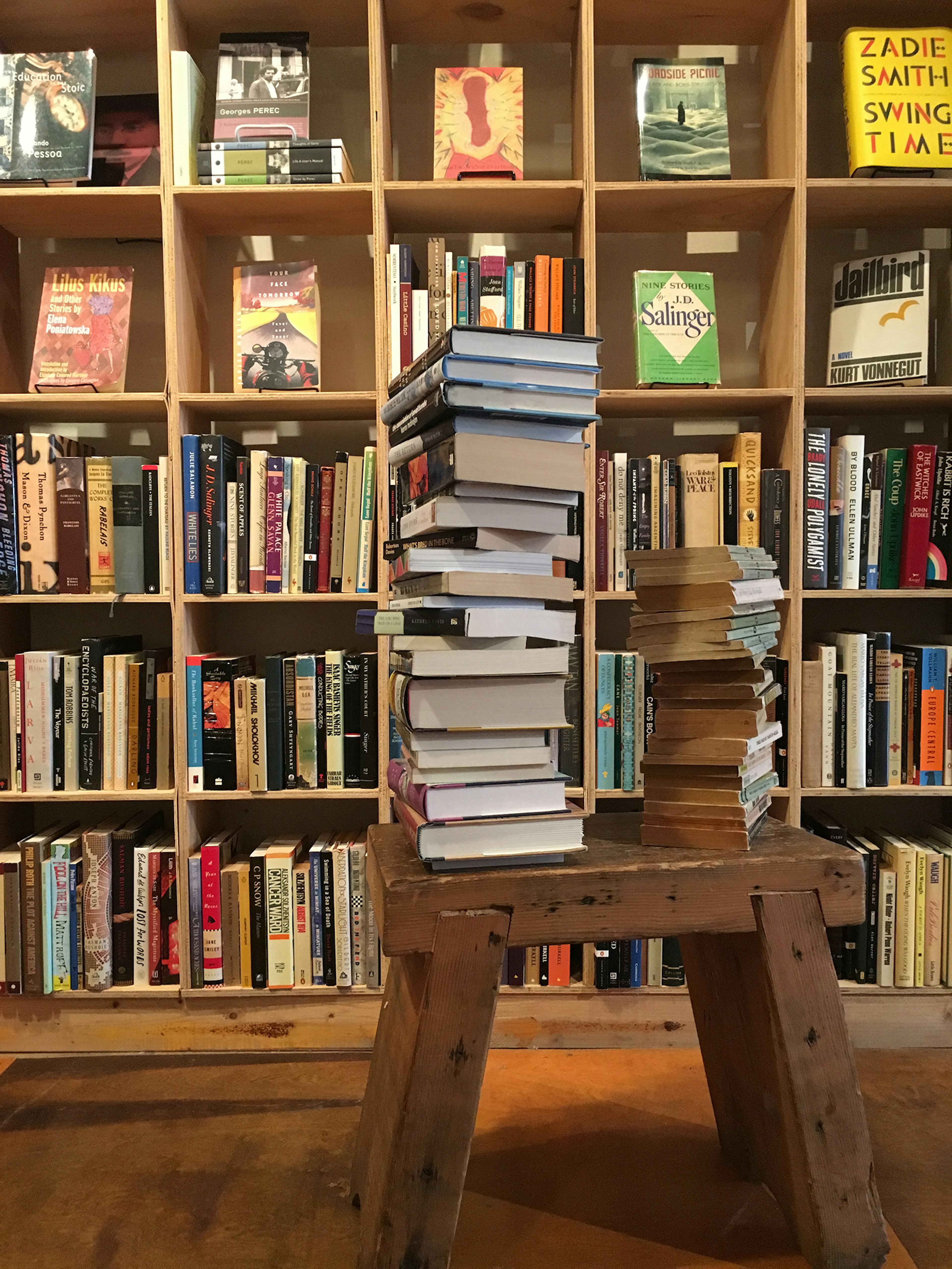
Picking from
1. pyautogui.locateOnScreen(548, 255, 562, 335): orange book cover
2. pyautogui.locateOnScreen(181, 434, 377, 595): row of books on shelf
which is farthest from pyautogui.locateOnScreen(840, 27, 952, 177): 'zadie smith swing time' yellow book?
pyautogui.locateOnScreen(181, 434, 377, 595): row of books on shelf

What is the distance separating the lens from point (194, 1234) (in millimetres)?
1551

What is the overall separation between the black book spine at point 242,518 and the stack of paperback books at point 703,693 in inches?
43.2

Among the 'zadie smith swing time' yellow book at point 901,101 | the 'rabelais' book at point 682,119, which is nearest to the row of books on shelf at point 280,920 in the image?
the 'rabelais' book at point 682,119

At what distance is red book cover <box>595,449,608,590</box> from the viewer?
2.22 m

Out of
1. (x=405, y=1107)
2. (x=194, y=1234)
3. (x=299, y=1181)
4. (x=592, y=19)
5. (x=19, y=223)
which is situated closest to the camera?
(x=405, y=1107)

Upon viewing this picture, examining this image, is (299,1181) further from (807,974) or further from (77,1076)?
(807,974)

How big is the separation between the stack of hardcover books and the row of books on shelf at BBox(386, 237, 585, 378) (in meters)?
0.87

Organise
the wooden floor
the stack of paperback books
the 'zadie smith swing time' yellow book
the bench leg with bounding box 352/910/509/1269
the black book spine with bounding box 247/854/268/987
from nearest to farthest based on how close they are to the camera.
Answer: the bench leg with bounding box 352/910/509/1269 → the stack of paperback books → the wooden floor → the 'zadie smith swing time' yellow book → the black book spine with bounding box 247/854/268/987

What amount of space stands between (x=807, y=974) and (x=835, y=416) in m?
1.65

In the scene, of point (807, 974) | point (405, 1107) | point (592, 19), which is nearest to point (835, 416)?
point (592, 19)

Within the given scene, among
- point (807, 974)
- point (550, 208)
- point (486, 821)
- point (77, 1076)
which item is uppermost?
point (550, 208)

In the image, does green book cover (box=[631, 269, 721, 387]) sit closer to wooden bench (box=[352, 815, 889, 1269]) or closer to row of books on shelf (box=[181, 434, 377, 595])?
row of books on shelf (box=[181, 434, 377, 595])

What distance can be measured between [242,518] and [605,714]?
3.25 ft

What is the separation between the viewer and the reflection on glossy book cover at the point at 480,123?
7.25 ft
